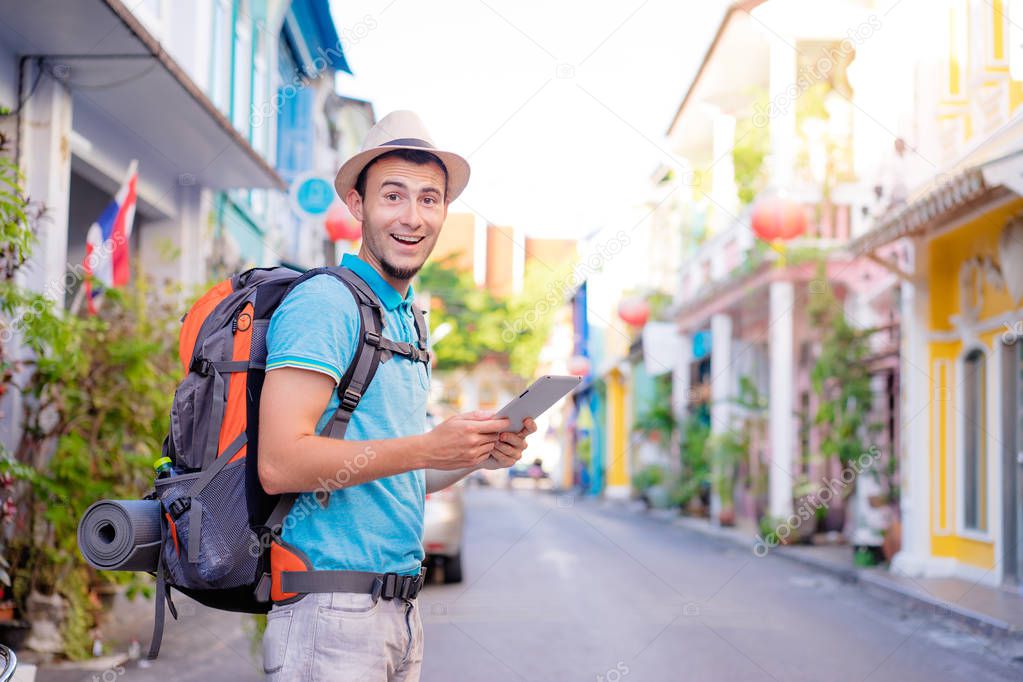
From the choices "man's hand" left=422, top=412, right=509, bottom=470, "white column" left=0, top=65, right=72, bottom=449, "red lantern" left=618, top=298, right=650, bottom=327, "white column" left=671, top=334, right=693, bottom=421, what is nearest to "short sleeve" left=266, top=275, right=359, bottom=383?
"man's hand" left=422, top=412, right=509, bottom=470

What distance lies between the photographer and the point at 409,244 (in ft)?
7.52

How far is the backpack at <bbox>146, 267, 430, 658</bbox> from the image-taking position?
6.50 ft

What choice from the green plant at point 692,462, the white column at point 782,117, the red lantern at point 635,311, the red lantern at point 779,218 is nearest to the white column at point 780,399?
the white column at point 782,117

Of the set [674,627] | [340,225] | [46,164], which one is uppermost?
[340,225]

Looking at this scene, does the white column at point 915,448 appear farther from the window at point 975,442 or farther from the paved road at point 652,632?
the paved road at point 652,632

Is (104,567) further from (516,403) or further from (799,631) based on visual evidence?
(799,631)

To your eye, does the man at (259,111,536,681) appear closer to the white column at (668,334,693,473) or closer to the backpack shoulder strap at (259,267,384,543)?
the backpack shoulder strap at (259,267,384,543)

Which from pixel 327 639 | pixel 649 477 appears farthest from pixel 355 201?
pixel 649 477

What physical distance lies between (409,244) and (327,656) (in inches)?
32.3

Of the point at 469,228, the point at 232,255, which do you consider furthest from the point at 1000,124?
the point at 469,228

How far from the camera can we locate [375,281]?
2.24 metres

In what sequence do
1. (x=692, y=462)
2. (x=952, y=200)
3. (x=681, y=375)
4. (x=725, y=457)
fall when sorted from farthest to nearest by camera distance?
(x=681, y=375) < (x=692, y=462) < (x=725, y=457) < (x=952, y=200)

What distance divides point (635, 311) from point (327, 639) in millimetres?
23249

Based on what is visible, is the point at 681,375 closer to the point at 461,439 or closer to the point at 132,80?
the point at 132,80
